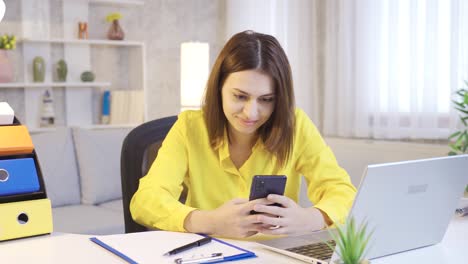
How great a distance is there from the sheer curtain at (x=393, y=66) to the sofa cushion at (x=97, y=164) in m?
1.32

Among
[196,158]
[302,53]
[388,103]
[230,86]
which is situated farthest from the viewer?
[302,53]

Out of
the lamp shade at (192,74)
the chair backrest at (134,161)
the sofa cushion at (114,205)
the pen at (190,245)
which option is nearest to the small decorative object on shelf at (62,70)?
the lamp shade at (192,74)

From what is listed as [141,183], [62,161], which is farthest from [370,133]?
[141,183]

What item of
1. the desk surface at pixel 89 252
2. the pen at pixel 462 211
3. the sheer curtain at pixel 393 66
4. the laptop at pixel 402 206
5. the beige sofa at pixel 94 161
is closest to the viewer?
the laptop at pixel 402 206

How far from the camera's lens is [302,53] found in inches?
145

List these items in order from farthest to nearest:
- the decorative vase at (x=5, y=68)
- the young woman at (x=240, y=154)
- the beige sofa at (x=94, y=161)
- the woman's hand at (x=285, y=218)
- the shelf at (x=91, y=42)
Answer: the shelf at (x=91, y=42) < the decorative vase at (x=5, y=68) < the beige sofa at (x=94, y=161) < the young woman at (x=240, y=154) < the woman's hand at (x=285, y=218)

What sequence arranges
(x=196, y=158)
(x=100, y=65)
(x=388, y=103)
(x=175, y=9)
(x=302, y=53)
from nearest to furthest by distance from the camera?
(x=196, y=158) → (x=388, y=103) → (x=302, y=53) → (x=100, y=65) → (x=175, y=9)

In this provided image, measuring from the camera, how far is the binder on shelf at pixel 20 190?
1.28 m

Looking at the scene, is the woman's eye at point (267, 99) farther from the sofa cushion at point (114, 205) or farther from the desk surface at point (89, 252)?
the sofa cushion at point (114, 205)

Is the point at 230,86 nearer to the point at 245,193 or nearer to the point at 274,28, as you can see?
the point at 245,193

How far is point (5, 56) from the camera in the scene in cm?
350

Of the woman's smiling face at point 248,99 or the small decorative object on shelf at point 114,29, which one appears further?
the small decorative object on shelf at point 114,29

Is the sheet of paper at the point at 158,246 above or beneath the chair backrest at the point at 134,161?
beneath

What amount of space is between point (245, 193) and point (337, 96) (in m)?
1.96
